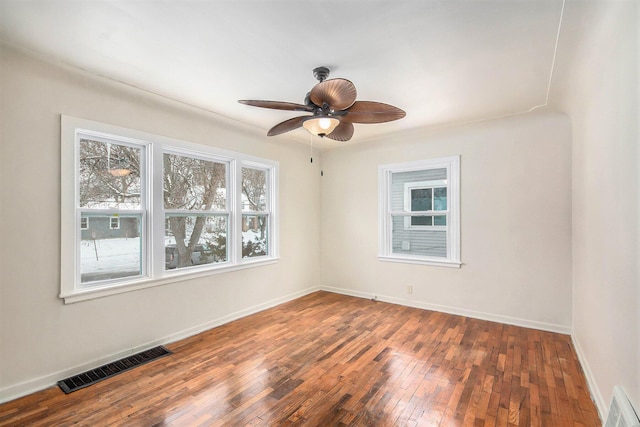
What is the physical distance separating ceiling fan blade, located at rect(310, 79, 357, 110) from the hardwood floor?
Answer: 2.22 meters

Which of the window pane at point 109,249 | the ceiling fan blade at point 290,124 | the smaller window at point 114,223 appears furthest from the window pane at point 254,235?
the ceiling fan blade at point 290,124

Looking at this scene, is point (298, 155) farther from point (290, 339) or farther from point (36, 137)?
point (36, 137)

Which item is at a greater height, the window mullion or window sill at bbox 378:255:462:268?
the window mullion

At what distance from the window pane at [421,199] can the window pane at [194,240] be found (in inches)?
109

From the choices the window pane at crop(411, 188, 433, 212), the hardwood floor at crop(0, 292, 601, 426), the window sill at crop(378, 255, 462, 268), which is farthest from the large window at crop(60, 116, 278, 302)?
the window pane at crop(411, 188, 433, 212)

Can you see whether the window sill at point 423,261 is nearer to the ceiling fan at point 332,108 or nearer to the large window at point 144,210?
the large window at point 144,210

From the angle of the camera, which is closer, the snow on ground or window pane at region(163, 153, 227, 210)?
the snow on ground

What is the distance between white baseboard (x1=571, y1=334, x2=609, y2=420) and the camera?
2.02 metres

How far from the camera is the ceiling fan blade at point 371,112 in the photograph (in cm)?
245

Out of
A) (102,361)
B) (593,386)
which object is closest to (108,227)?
(102,361)

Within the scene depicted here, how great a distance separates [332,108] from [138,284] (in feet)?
8.39

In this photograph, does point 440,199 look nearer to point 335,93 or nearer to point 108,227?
point 335,93

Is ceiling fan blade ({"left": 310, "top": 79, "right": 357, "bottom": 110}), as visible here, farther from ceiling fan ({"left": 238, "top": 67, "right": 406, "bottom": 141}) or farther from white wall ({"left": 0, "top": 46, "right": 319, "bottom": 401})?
white wall ({"left": 0, "top": 46, "right": 319, "bottom": 401})

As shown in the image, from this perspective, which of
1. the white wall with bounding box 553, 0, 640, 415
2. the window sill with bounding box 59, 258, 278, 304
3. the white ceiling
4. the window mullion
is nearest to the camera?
the white wall with bounding box 553, 0, 640, 415
